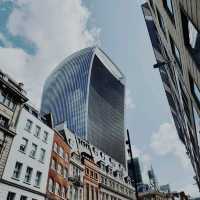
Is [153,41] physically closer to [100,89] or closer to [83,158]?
[83,158]

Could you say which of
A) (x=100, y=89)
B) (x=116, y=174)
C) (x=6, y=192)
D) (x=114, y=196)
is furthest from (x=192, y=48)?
(x=100, y=89)

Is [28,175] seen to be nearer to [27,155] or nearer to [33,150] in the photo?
[27,155]

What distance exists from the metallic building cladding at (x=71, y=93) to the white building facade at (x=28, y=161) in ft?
373

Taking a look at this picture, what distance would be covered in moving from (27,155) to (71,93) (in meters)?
138

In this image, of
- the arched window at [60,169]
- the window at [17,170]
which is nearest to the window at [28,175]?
the window at [17,170]

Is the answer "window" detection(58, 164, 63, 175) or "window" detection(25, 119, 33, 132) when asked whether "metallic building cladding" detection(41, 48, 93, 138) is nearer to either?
"window" detection(58, 164, 63, 175)

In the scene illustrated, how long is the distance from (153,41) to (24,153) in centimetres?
2496

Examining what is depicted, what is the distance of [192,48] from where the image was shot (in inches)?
323

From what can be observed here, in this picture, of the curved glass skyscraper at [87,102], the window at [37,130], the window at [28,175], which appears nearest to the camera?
the window at [28,175]

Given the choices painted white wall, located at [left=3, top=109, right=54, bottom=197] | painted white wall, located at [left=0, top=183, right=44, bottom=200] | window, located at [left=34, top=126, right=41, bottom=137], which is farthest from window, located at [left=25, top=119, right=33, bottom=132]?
painted white wall, located at [left=0, top=183, right=44, bottom=200]

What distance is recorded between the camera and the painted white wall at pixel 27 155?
1150 inches

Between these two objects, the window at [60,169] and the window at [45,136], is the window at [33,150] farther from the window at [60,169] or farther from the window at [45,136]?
the window at [60,169]

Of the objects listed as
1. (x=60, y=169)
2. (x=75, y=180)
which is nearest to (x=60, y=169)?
(x=60, y=169)

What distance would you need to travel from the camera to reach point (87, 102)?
157m
